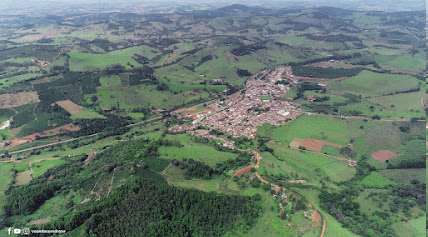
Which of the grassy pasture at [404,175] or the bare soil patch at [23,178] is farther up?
the grassy pasture at [404,175]

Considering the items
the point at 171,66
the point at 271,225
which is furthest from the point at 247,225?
the point at 171,66

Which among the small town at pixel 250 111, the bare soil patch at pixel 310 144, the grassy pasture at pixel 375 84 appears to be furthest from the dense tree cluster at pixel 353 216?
the grassy pasture at pixel 375 84

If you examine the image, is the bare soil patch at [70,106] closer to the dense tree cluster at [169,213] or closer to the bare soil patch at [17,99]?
the bare soil patch at [17,99]

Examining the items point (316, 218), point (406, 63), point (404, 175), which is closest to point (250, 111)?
point (404, 175)

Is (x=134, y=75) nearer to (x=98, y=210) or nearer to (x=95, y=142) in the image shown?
(x=95, y=142)

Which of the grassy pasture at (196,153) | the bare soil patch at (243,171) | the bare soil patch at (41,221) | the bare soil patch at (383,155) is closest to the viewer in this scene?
the bare soil patch at (41,221)

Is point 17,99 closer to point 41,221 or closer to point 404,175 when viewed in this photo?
point 41,221

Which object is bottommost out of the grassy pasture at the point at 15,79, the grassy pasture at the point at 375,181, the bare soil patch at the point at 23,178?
the bare soil patch at the point at 23,178
